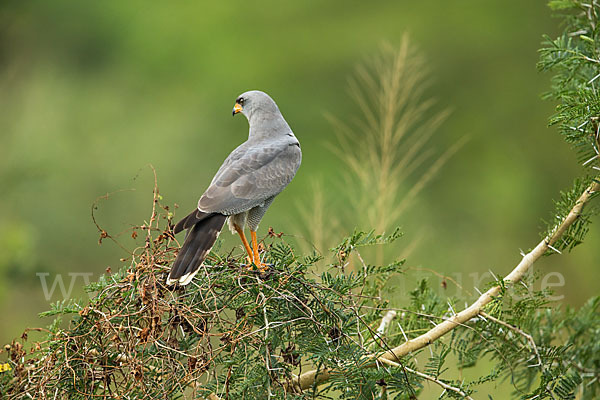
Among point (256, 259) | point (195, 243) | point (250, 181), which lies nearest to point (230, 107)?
point (250, 181)

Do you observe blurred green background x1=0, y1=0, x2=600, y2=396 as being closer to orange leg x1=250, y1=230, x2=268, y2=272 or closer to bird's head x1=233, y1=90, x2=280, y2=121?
bird's head x1=233, y1=90, x2=280, y2=121

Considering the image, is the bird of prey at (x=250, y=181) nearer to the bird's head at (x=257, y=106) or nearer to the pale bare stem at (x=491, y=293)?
the bird's head at (x=257, y=106)

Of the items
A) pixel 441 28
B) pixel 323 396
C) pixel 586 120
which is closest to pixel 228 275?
pixel 323 396

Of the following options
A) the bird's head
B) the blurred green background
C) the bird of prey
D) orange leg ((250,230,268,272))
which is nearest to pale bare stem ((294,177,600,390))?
orange leg ((250,230,268,272))

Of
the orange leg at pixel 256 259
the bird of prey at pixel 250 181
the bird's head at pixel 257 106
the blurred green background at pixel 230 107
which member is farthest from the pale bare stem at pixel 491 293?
the blurred green background at pixel 230 107

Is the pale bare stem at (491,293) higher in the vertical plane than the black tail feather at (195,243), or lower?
lower

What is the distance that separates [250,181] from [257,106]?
0.52m

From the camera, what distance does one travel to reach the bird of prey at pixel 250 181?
7.19 feet

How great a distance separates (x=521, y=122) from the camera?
8531mm

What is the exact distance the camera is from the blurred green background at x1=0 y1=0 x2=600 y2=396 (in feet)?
22.7

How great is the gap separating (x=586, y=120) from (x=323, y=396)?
41.0 inches

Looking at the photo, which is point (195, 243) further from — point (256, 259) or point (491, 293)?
point (491, 293)

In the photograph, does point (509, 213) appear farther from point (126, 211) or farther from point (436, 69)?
point (126, 211)

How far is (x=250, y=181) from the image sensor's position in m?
2.57
